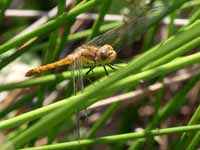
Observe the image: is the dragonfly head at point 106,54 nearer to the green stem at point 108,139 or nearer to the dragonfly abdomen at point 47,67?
the dragonfly abdomen at point 47,67

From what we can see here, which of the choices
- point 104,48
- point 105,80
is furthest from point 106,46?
point 105,80

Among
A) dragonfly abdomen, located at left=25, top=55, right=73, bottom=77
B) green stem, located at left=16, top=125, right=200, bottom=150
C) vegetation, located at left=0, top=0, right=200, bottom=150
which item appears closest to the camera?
vegetation, located at left=0, top=0, right=200, bottom=150

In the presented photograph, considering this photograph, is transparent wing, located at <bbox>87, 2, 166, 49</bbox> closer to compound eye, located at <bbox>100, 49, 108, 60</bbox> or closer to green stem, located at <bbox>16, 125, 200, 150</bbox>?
compound eye, located at <bbox>100, 49, 108, 60</bbox>

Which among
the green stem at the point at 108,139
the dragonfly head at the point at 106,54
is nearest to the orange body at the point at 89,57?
the dragonfly head at the point at 106,54

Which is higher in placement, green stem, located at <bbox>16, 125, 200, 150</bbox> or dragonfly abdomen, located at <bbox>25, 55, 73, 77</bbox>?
dragonfly abdomen, located at <bbox>25, 55, 73, 77</bbox>

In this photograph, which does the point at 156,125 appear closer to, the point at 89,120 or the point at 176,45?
the point at 89,120

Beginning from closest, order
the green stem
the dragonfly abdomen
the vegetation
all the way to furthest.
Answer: the vegetation
the green stem
the dragonfly abdomen

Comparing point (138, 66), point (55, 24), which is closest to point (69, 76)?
point (55, 24)

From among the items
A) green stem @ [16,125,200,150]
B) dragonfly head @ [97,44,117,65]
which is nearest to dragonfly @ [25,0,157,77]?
dragonfly head @ [97,44,117,65]
